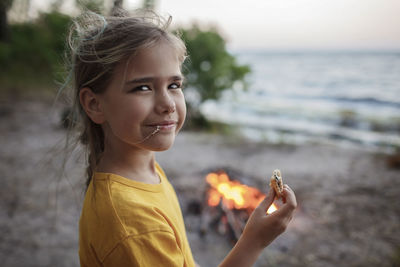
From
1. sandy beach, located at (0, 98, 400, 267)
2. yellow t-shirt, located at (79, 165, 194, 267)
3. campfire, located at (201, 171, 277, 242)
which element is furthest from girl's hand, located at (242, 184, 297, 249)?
campfire, located at (201, 171, 277, 242)

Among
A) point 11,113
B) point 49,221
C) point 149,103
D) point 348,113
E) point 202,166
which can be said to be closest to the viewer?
point 149,103

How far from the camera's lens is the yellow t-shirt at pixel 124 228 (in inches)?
40.8

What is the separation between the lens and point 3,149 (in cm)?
659

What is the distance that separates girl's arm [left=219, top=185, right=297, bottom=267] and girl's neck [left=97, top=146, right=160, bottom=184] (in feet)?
1.67

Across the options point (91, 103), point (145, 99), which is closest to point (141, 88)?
point (145, 99)

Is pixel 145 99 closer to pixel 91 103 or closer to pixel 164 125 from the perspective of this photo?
pixel 164 125

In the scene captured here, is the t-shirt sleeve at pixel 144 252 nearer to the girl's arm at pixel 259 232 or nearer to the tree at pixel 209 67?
the girl's arm at pixel 259 232

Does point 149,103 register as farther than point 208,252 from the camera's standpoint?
No

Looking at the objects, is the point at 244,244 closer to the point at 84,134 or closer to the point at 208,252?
the point at 84,134

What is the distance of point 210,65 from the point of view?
11.5 m

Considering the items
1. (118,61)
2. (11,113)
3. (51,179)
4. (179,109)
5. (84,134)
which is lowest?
(11,113)

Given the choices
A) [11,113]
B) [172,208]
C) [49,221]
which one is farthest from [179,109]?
[11,113]

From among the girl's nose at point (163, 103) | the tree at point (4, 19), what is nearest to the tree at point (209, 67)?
the tree at point (4, 19)

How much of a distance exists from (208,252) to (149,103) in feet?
9.57
